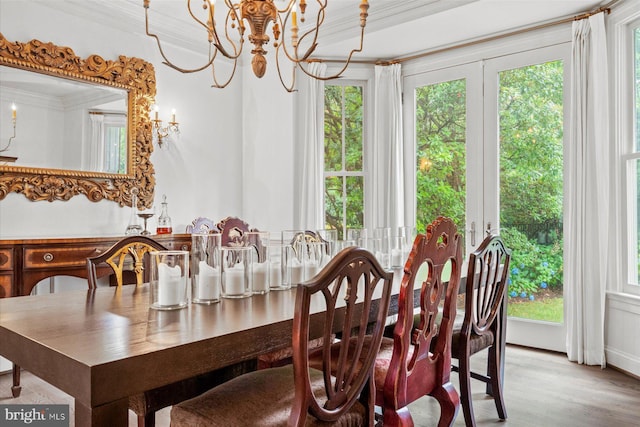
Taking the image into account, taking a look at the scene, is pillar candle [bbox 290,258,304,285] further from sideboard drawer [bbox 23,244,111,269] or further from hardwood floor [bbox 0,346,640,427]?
sideboard drawer [bbox 23,244,111,269]

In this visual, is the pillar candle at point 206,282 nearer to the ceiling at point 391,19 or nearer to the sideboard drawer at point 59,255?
the sideboard drawer at point 59,255

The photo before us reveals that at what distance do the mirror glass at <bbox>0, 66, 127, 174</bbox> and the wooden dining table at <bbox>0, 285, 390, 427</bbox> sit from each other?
6.49 ft

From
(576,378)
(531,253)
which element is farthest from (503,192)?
(576,378)

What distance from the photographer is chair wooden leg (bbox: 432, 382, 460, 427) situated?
185cm

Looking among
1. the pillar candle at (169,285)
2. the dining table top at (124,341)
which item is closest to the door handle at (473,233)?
the dining table top at (124,341)

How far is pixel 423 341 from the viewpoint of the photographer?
173 cm

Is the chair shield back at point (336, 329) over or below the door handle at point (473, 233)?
below

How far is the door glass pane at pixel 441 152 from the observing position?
13.4 ft

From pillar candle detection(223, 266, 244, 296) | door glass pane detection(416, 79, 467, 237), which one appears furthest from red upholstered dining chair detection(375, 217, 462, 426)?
door glass pane detection(416, 79, 467, 237)

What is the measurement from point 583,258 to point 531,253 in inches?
17.2

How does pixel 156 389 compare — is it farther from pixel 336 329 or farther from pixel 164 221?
pixel 164 221

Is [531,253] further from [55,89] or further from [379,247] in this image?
[55,89]

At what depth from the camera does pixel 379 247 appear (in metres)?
2.39

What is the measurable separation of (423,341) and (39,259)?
2.34m
